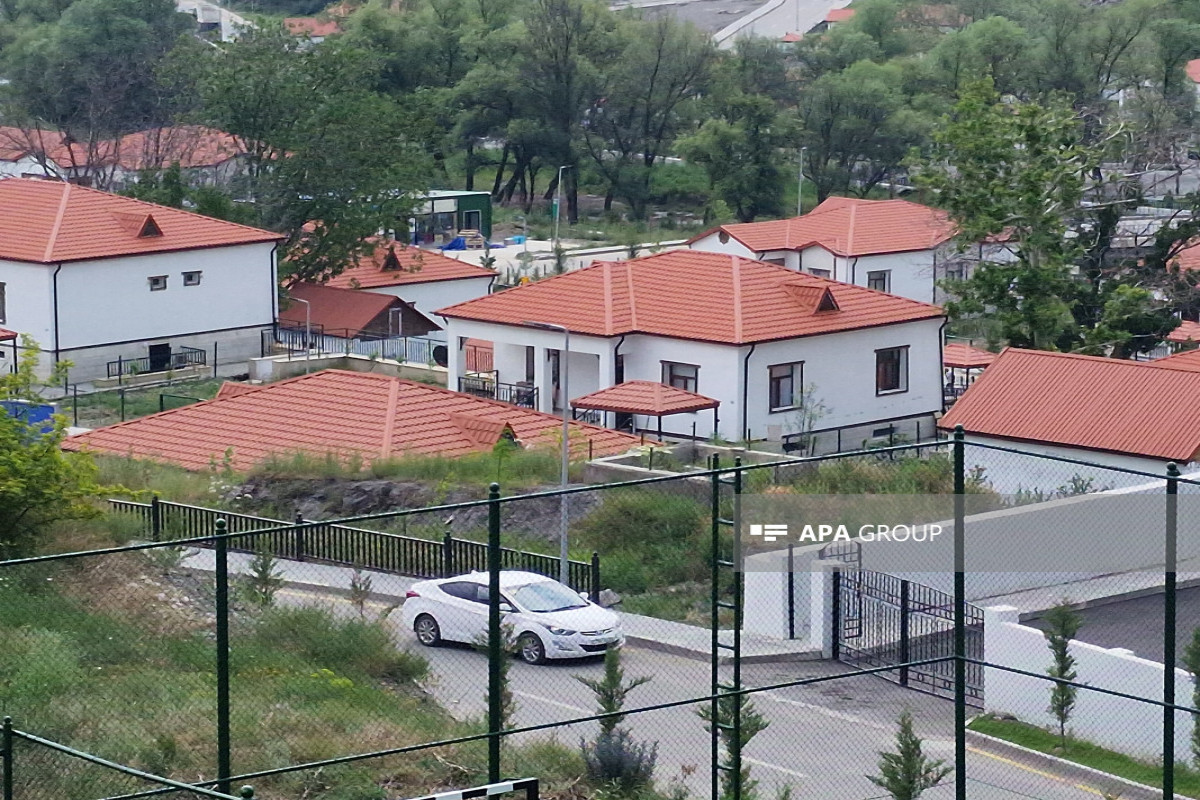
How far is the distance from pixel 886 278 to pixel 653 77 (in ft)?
99.2

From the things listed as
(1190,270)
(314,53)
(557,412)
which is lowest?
(557,412)

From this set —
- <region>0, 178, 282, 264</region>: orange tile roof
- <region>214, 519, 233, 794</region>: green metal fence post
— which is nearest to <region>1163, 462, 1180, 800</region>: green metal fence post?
<region>214, 519, 233, 794</region>: green metal fence post

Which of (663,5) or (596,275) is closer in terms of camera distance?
(596,275)

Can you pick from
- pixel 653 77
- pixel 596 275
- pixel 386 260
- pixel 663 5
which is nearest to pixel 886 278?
pixel 386 260

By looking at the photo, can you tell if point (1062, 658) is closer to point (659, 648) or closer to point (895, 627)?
point (895, 627)

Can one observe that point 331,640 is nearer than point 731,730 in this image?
Yes

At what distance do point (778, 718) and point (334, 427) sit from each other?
16869 mm

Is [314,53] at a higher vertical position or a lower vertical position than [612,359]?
higher

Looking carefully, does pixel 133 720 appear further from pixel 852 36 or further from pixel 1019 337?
pixel 852 36

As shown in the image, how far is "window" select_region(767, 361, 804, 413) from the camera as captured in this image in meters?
38.0

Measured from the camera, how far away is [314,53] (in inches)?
2181

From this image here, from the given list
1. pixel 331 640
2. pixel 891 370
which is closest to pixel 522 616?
pixel 331 640

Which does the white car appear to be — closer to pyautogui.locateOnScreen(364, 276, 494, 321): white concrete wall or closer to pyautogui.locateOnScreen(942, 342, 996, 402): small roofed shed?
pyautogui.locateOnScreen(942, 342, 996, 402): small roofed shed

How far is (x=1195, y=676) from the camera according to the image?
565 inches
